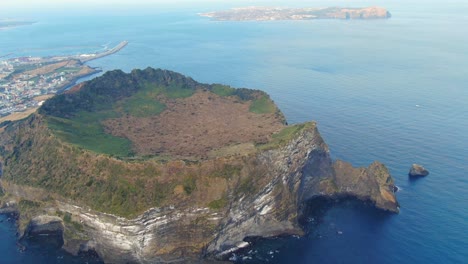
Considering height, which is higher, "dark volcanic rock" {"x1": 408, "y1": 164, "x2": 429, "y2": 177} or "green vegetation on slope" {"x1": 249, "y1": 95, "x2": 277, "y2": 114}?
"green vegetation on slope" {"x1": 249, "y1": 95, "x2": 277, "y2": 114}

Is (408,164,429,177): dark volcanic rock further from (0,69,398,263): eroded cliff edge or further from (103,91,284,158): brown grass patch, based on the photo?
(103,91,284,158): brown grass patch

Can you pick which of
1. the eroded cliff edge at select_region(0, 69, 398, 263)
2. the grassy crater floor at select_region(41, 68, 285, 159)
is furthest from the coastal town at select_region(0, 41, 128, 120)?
the eroded cliff edge at select_region(0, 69, 398, 263)

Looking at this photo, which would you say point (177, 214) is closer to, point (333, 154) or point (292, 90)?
point (333, 154)

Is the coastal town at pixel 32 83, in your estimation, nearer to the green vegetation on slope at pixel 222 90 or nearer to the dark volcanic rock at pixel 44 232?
the green vegetation on slope at pixel 222 90

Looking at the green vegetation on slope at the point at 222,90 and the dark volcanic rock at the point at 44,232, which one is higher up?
the green vegetation on slope at the point at 222,90

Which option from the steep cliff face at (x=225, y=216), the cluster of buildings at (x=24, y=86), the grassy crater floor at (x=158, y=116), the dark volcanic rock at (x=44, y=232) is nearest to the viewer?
the steep cliff face at (x=225, y=216)

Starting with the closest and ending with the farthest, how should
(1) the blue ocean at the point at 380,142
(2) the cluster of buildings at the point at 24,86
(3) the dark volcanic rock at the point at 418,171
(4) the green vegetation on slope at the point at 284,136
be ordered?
(1) the blue ocean at the point at 380,142
(4) the green vegetation on slope at the point at 284,136
(3) the dark volcanic rock at the point at 418,171
(2) the cluster of buildings at the point at 24,86

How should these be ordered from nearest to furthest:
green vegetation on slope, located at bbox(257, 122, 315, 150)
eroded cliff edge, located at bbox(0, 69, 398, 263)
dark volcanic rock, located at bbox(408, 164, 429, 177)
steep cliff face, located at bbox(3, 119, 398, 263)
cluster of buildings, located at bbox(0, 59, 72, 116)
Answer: steep cliff face, located at bbox(3, 119, 398, 263) → eroded cliff edge, located at bbox(0, 69, 398, 263) → green vegetation on slope, located at bbox(257, 122, 315, 150) → dark volcanic rock, located at bbox(408, 164, 429, 177) → cluster of buildings, located at bbox(0, 59, 72, 116)

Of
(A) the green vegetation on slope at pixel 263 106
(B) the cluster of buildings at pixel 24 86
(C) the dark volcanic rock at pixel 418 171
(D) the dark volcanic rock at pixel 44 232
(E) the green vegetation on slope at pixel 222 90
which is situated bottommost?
(D) the dark volcanic rock at pixel 44 232

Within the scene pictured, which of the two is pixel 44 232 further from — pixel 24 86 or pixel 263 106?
pixel 24 86

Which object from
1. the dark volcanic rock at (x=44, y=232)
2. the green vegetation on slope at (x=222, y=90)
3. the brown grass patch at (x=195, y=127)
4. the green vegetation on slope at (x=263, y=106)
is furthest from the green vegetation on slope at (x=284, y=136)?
the dark volcanic rock at (x=44, y=232)
